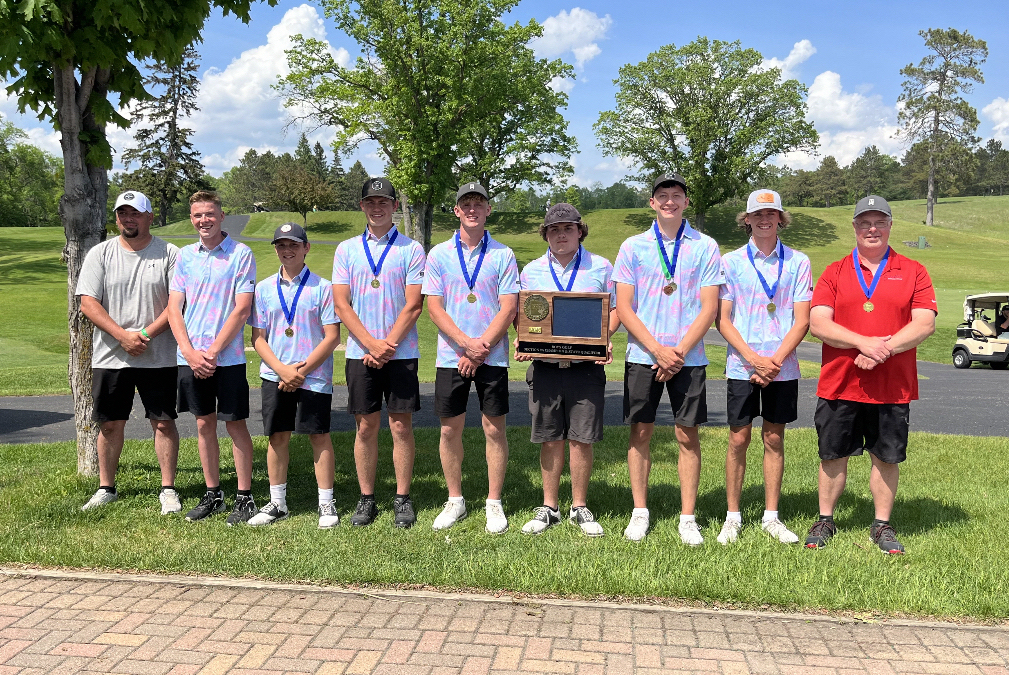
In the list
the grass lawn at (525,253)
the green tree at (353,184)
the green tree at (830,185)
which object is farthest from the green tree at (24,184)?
the green tree at (830,185)

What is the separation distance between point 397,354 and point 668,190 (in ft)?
7.77

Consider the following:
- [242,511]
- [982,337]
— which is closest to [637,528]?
[242,511]

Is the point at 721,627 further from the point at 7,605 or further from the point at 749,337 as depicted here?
the point at 7,605

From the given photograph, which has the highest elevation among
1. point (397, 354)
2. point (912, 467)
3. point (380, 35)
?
point (380, 35)

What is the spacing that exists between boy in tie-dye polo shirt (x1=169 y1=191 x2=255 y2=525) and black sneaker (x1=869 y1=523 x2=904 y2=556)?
4.71m

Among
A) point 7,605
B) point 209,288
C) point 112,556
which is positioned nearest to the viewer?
point 7,605

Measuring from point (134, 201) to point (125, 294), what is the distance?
0.77m

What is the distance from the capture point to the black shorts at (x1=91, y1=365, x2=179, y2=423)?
599 centimetres

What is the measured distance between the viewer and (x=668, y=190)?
208 inches

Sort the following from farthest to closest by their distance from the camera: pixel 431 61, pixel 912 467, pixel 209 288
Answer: pixel 431 61, pixel 912 467, pixel 209 288

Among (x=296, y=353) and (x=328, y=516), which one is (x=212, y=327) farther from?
(x=328, y=516)

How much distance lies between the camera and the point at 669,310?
5234mm

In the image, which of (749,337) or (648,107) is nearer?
(749,337)

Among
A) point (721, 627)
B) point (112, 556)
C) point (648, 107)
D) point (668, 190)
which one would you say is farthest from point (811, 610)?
point (648, 107)
